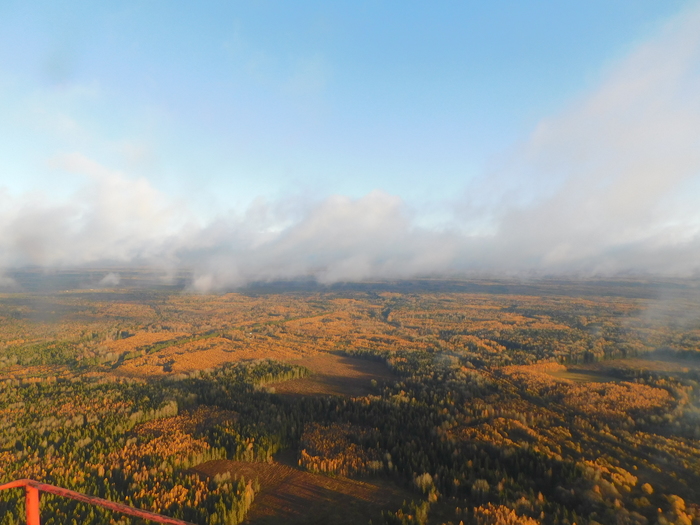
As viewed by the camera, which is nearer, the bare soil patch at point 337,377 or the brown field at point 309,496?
the brown field at point 309,496

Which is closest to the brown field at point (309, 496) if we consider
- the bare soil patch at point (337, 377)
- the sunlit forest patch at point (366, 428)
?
the sunlit forest patch at point (366, 428)

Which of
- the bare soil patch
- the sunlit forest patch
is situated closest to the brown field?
the sunlit forest patch

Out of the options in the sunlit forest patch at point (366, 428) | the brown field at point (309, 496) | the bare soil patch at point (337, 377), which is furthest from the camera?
the bare soil patch at point (337, 377)

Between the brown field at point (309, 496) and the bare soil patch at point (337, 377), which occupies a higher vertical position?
the brown field at point (309, 496)

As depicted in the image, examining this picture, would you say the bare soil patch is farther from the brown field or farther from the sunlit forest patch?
the brown field

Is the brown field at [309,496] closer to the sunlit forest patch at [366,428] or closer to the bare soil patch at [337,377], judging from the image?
the sunlit forest patch at [366,428]

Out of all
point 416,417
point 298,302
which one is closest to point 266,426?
point 416,417

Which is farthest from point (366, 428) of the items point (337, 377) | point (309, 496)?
point (337, 377)

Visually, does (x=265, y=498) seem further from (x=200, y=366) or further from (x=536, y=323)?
(x=536, y=323)

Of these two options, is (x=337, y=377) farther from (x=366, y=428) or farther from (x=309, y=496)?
(x=309, y=496)
